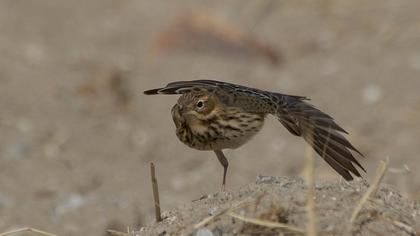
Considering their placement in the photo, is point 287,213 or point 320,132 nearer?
point 287,213

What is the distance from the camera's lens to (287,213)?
464 cm

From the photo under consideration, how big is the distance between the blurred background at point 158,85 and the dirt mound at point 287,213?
2499mm

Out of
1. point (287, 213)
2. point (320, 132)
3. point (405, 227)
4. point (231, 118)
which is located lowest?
point (405, 227)

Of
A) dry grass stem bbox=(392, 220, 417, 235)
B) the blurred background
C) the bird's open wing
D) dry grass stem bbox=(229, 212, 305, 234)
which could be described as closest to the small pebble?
dry grass stem bbox=(229, 212, 305, 234)

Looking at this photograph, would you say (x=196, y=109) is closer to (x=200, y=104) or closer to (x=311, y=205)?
(x=200, y=104)

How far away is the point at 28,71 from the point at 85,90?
82 centimetres

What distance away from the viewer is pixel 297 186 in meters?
5.16

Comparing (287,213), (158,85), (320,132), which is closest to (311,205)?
(287,213)

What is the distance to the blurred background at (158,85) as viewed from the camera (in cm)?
912

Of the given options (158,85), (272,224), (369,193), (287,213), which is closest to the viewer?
(272,224)

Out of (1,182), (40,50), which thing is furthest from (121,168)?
(40,50)

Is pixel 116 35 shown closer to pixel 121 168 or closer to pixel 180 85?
pixel 121 168

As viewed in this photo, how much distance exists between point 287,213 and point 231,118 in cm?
172

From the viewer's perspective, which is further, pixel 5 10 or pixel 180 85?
pixel 5 10
